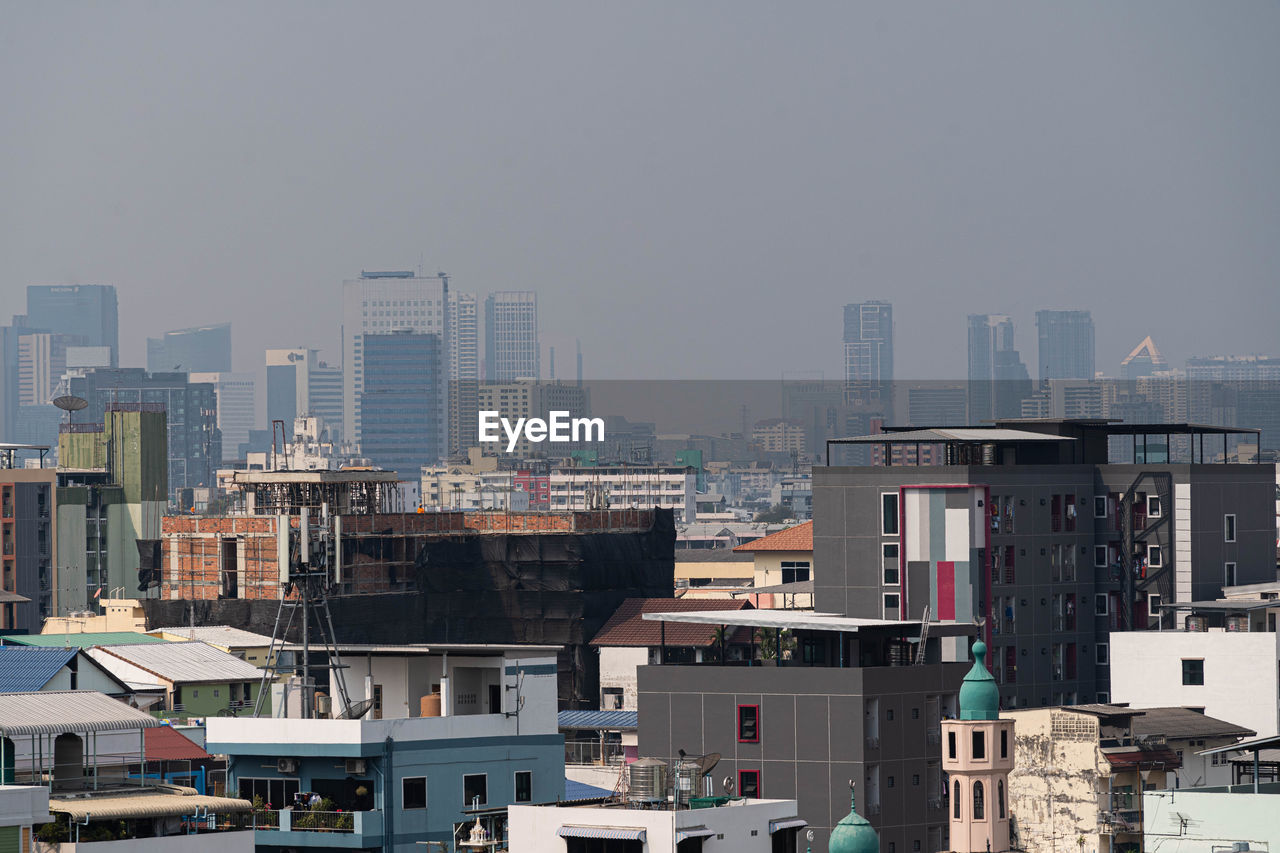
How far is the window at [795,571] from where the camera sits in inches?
6752

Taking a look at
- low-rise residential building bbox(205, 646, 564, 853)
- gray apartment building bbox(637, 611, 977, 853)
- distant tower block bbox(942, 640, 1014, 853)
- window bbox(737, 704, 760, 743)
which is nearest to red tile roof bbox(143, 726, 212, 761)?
low-rise residential building bbox(205, 646, 564, 853)

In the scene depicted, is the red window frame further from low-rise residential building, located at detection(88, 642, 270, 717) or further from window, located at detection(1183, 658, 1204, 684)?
window, located at detection(1183, 658, 1204, 684)

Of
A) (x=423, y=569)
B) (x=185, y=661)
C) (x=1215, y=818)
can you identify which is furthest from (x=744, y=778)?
Answer: (x=423, y=569)

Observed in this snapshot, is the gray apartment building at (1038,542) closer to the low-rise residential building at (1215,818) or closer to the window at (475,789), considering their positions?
the window at (475,789)

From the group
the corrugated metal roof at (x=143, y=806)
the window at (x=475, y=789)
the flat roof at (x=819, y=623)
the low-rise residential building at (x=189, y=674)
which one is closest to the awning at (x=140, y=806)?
the corrugated metal roof at (x=143, y=806)

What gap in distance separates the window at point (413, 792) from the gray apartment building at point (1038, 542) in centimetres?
4879

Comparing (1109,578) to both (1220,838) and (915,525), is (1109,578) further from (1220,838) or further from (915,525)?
(1220,838)

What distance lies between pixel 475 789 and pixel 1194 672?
1575 inches

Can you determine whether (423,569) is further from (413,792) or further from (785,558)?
(413,792)

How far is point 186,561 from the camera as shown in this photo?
14775 centimetres

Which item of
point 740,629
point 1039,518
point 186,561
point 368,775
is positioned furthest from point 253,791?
point 186,561

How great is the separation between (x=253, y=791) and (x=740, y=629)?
159 ft

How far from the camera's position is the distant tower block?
64250 millimetres

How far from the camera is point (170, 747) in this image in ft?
214
